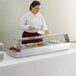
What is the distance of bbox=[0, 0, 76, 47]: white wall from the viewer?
13.1ft

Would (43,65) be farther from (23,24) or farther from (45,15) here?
(45,15)

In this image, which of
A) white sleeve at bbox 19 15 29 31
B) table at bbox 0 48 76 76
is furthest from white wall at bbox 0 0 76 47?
table at bbox 0 48 76 76

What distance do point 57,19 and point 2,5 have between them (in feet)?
5.09

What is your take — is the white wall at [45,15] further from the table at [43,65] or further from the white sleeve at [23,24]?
the table at [43,65]

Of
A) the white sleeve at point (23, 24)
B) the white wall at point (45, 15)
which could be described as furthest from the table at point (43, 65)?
the white wall at point (45, 15)

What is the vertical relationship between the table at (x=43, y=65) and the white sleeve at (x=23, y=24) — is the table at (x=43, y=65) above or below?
below

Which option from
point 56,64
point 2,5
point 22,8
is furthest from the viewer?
point 22,8

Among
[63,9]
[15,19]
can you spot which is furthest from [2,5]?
[63,9]

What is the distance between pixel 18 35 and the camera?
4.22 m

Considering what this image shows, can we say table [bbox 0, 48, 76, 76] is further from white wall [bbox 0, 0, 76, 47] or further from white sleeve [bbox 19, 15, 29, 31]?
white wall [bbox 0, 0, 76, 47]

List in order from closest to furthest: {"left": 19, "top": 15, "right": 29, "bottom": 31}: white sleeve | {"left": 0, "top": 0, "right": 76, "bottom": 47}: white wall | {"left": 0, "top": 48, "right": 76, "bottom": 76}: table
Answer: {"left": 0, "top": 48, "right": 76, "bottom": 76}: table, {"left": 19, "top": 15, "right": 29, "bottom": 31}: white sleeve, {"left": 0, "top": 0, "right": 76, "bottom": 47}: white wall

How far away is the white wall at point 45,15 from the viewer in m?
3.98

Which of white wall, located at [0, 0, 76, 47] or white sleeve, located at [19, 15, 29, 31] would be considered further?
white wall, located at [0, 0, 76, 47]

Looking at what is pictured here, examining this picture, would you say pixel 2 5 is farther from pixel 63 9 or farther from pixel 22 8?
pixel 63 9
